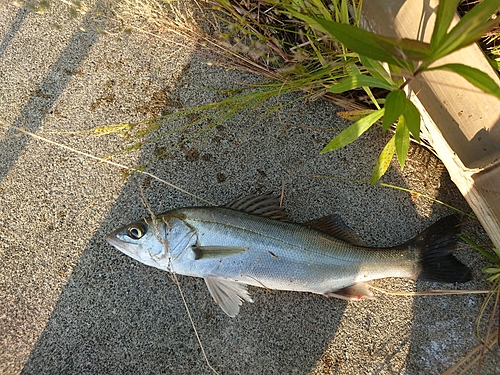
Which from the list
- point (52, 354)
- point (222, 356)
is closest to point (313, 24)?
point (222, 356)

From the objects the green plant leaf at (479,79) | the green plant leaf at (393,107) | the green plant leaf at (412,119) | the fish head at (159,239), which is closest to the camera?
the green plant leaf at (479,79)

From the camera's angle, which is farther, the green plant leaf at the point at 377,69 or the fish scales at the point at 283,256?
the fish scales at the point at 283,256

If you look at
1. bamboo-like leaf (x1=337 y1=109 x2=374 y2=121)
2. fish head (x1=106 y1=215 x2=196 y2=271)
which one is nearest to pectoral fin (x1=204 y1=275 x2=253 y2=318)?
fish head (x1=106 y1=215 x2=196 y2=271)

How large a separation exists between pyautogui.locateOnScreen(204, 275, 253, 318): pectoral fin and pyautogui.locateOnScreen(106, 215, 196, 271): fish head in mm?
298

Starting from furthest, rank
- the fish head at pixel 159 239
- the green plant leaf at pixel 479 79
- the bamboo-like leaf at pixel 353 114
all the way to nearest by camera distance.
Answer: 1. the bamboo-like leaf at pixel 353 114
2. the fish head at pixel 159 239
3. the green plant leaf at pixel 479 79

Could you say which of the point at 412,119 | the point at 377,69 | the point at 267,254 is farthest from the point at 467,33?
the point at 267,254

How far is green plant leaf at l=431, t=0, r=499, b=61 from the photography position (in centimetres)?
138

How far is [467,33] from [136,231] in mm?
2157

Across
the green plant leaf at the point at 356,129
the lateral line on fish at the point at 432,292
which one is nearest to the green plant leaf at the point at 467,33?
the green plant leaf at the point at 356,129

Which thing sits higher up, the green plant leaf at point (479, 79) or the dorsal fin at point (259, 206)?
the green plant leaf at point (479, 79)

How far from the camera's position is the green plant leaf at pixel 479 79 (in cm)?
174

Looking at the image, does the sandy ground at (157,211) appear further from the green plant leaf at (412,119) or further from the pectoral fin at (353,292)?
the green plant leaf at (412,119)

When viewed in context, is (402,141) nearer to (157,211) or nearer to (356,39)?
(356,39)

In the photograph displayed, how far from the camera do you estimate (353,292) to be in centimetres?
262
